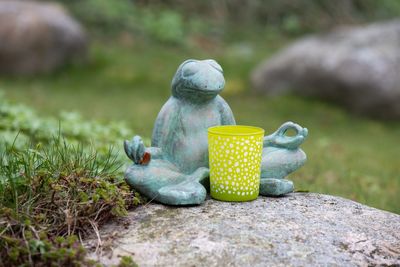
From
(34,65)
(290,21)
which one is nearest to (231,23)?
(290,21)

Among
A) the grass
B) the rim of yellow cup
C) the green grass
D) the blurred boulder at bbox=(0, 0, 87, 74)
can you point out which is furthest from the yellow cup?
the blurred boulder at bbox=(0, 0, 87, 74)

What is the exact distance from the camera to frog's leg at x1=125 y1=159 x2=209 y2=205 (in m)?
2.52

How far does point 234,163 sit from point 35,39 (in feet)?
24.3

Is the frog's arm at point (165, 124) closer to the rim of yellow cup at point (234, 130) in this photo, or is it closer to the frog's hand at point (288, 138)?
the rim of yellow cup at point (234, 130)

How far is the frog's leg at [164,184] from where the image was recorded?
99.3 inches

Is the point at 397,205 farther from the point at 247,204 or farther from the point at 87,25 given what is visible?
the point at 87,25

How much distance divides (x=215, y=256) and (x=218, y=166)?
531 mm

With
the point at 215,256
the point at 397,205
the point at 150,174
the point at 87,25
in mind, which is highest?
the point at 87,25

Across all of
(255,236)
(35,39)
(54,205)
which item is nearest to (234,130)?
(255,236)

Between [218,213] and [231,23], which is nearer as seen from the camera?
[218,213]

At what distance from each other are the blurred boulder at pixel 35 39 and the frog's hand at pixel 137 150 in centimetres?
717

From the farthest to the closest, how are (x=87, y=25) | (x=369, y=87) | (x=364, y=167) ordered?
(x=87, y=25)
(x=369, y=87)
(x=364, y=167)

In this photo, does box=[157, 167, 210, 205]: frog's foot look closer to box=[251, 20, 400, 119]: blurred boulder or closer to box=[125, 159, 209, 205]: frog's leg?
box=[125, 159, 209, 205]: frog's leg

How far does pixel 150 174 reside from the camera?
8.46ft
